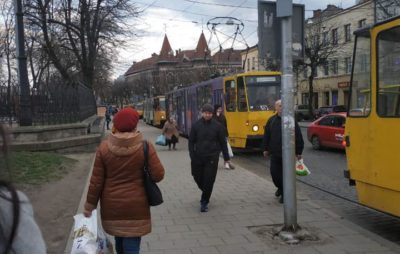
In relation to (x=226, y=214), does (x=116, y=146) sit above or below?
above

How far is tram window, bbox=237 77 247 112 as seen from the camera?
18.5 meters

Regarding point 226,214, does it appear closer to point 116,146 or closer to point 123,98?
point 116,146

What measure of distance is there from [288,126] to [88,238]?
336cm

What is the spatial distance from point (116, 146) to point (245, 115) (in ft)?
45.0

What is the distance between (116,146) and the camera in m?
4.73

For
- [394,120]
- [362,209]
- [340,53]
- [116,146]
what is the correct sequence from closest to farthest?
[116,146], [394,120], [362,209], [340,53]

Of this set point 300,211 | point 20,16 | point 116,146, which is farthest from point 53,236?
point 20,16

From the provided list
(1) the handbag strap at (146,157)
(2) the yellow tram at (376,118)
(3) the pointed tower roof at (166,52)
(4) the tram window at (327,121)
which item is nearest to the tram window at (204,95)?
(4) the tram window at (327,121)

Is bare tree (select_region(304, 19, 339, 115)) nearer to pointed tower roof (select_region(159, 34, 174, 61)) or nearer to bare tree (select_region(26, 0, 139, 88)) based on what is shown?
bare tree (select_region(26, 0, 139, 88))

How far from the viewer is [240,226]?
24.2 ft

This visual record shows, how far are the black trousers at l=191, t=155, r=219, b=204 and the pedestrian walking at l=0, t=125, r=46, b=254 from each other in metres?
6.87

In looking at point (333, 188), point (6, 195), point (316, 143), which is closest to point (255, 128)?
point (316, 143)

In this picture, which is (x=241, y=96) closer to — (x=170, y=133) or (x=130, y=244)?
(x=170, y=133)

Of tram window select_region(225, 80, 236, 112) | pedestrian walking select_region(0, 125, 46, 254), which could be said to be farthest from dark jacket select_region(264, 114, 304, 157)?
tram window select_region(225, 80, 236, 112)
